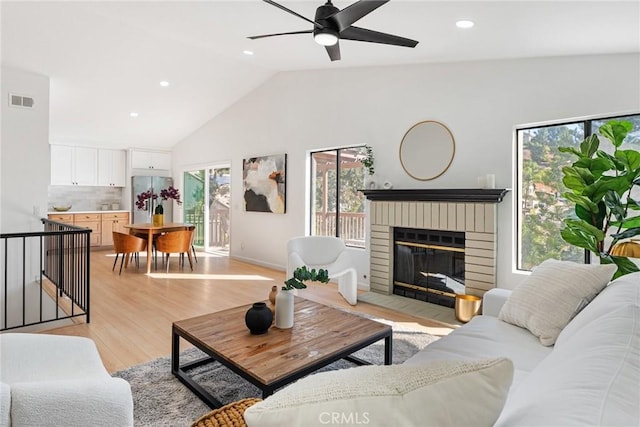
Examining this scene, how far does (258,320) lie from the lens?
7.26 feet

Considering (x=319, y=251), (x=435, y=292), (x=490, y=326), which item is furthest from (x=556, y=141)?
(x=319, y=251)

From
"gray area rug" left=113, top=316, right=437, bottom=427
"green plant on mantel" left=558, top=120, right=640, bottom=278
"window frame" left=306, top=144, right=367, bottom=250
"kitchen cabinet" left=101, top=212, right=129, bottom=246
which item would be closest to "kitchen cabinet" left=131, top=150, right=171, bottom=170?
"kitchen cabinet" left=101, top=212, right=129, bottom=246

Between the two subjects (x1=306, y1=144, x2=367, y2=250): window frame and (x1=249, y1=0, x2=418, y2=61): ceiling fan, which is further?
(x1=306, y1=144, x2=367, y2=250): window frame

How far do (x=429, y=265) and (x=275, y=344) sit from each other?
114 inches

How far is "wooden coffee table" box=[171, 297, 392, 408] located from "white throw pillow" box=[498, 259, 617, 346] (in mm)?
834

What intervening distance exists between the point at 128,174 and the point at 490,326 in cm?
865

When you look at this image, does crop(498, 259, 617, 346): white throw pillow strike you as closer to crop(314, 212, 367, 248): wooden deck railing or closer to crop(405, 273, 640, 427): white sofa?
crop(405, 273, 640, 427): white sofa

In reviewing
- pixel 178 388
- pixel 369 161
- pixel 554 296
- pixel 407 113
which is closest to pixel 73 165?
pixel 369 161

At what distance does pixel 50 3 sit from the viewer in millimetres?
3818

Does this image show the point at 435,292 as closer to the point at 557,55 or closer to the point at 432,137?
the point at 432,137

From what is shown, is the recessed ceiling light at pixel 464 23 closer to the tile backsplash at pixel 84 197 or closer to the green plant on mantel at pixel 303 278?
the green plant on mantel at pixel 303 278

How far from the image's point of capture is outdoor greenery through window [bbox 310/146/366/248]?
210 inches

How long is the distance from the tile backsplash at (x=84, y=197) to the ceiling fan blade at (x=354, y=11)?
816 centimetres

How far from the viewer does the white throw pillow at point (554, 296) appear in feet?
6.23
